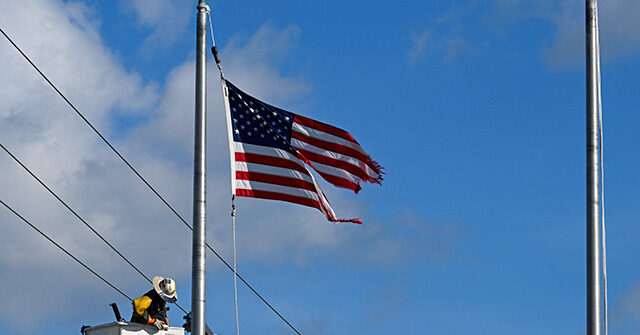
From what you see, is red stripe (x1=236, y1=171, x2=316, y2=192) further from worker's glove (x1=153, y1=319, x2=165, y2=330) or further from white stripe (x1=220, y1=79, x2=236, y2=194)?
worker's glove (x1=153, y1=319, x2=165, y2=330)

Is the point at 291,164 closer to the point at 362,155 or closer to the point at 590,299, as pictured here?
the point at 362,155

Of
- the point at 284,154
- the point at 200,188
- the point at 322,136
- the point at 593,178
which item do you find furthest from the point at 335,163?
the point at 593,178

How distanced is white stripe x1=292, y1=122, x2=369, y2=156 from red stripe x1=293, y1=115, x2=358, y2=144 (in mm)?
59

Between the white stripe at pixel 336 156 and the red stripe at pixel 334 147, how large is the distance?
→ 5cm

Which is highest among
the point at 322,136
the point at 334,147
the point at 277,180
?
the point at 322,136

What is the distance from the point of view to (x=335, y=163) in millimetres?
24609

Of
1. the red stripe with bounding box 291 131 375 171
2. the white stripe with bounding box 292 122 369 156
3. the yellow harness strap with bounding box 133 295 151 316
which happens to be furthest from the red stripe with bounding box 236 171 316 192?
the yellow harness strap with bounding box 133 295 151 316

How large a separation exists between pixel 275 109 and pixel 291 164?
1305 mm

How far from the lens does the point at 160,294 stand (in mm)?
26719

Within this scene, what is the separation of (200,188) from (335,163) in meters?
3.83

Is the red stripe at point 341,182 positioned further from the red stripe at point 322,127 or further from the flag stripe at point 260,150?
the flag stripe at point 260,150

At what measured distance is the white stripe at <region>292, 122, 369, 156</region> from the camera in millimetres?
24250

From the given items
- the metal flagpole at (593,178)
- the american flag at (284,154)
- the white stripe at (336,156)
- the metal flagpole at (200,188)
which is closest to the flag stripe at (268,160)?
the american flag at (284,154)

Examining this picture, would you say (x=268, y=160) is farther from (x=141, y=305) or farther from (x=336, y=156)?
(x=141, y=305)
